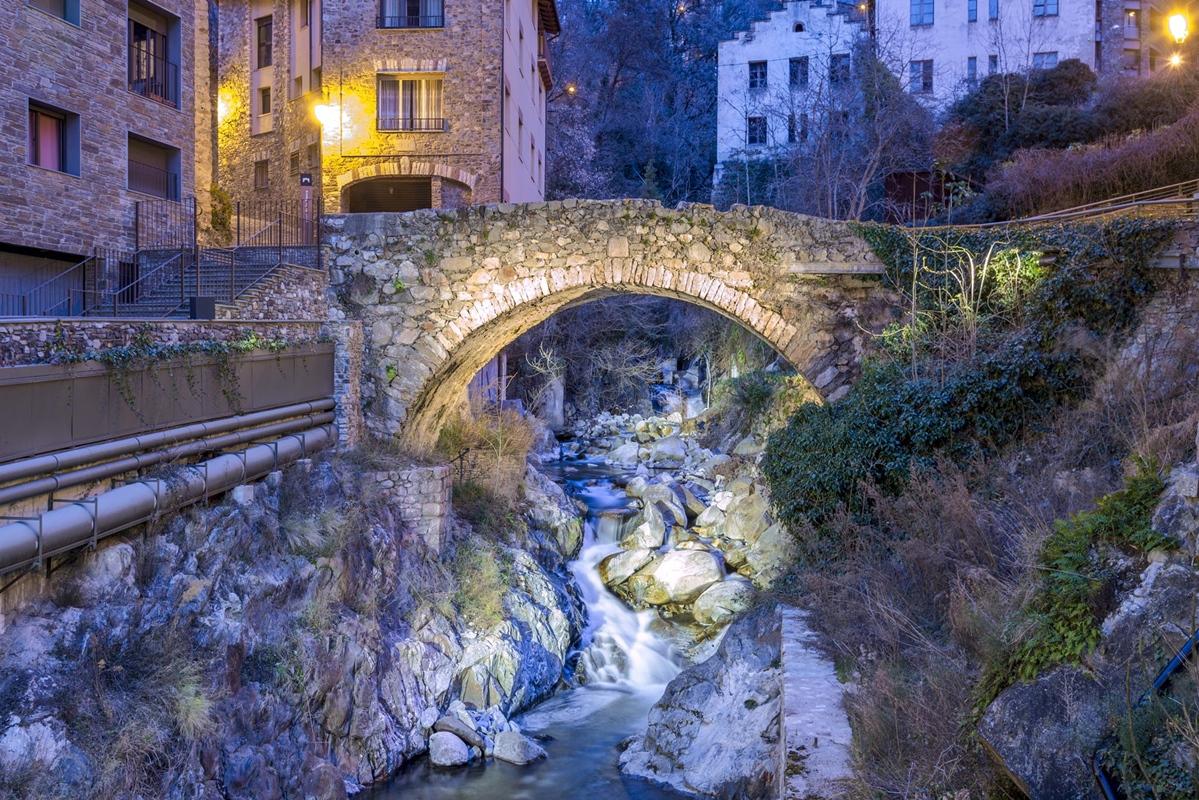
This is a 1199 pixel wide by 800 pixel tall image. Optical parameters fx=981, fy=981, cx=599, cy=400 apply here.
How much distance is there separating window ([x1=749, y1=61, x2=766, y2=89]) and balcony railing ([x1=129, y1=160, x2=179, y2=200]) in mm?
19990

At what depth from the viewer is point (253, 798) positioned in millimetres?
8344

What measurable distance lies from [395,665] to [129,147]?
35.5ft

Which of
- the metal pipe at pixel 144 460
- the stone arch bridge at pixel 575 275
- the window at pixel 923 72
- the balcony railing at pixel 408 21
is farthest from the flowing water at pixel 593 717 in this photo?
the window at pixel 923 72

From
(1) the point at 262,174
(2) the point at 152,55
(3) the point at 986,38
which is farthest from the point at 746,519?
(3) the point at 986,38

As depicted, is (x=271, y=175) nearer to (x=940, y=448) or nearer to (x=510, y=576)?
(x=510, y=576)

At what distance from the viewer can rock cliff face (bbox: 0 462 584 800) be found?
281 inches

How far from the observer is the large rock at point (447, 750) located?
10.6 meters

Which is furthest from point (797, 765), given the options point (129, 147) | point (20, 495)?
point (129, 147)

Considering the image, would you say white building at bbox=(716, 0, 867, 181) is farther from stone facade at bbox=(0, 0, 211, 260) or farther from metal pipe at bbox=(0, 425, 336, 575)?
metal pipe at bbox=(0, 425, 336, 575)

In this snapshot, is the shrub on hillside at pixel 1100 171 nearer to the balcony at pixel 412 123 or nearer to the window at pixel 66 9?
the balcony at pixel 412 123

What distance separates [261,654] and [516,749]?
3.05 m

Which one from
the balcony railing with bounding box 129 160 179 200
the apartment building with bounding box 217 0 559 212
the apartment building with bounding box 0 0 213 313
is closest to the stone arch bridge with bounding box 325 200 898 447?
the apartment building with bounding box 0 0 213 313

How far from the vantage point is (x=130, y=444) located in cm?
862

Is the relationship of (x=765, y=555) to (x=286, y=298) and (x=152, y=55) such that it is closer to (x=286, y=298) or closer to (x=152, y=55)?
(x=286, y=298)
